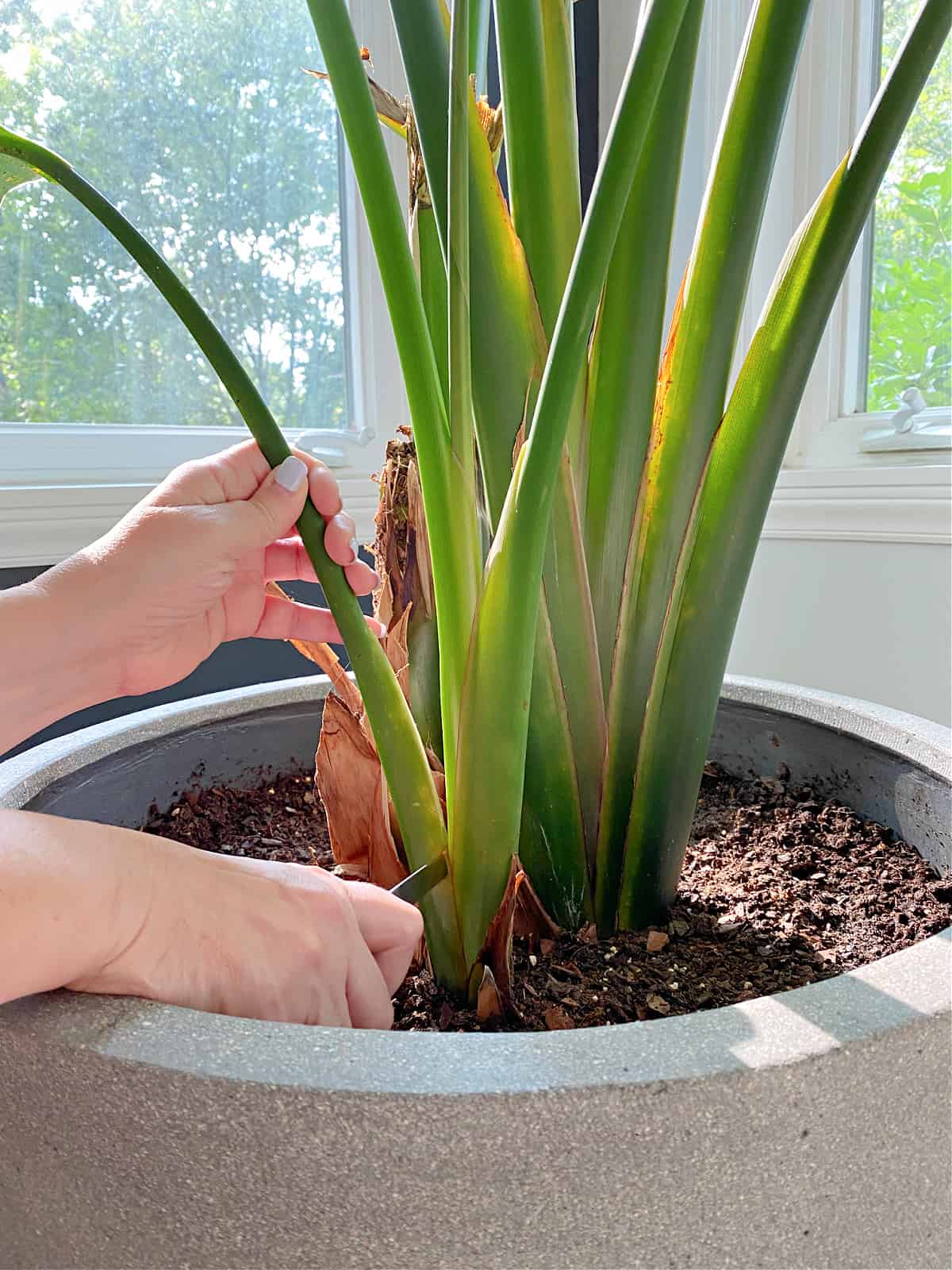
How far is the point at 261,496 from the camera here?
494 mm

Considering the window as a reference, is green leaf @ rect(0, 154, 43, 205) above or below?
below

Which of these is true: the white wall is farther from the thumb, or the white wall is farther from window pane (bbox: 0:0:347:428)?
the thumb

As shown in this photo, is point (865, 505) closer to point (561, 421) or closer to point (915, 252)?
point (915, 252)

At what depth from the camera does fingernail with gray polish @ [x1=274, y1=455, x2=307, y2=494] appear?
474 millimetres

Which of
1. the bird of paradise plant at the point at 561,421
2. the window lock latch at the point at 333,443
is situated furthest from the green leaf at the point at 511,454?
the window lock latch at the point at 333,443

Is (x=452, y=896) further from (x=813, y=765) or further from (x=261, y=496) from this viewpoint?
(x=813, y=765)

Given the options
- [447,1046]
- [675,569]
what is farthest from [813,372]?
[447,1046]

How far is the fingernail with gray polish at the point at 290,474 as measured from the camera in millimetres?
474

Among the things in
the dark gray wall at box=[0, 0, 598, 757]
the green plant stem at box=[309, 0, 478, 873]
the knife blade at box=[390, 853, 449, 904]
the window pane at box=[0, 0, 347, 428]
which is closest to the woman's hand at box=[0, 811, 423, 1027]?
the knife blade at box=[390, 853, 449, 904]

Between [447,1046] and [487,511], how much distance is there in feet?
1.03

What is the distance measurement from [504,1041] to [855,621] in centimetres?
133

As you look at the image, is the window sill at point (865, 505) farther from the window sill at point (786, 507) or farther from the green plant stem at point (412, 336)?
the green plant stem at point (412, 336)

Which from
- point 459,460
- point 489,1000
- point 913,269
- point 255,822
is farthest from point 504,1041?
point 913,269

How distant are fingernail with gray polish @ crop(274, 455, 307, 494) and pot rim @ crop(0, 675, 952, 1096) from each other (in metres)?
0.25
